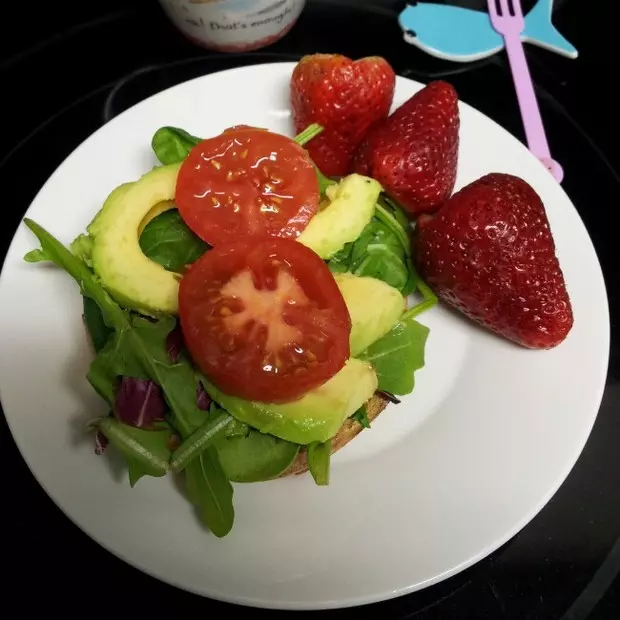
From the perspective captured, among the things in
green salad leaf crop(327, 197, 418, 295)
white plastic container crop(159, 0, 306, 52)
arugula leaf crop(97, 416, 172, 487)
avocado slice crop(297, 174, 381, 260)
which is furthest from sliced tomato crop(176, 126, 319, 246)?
white plastic container crop(159, 0, 306, 52)

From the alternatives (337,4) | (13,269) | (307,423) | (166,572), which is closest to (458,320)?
(307,423)

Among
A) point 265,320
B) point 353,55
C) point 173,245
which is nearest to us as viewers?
point 265,320

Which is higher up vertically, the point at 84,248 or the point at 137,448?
the point at 84,248

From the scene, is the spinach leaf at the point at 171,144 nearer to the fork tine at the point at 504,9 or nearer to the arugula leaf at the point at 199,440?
the arugula leaf at the point at 199,440

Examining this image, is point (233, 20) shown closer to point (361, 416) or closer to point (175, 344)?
point (175, 344)

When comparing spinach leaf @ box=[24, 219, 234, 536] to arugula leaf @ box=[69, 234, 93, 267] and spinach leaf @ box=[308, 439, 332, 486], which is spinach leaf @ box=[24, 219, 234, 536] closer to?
arugula leaf @ box=[69, 234, 93, 267]

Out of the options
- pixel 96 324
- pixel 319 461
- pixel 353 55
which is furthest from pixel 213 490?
pixel 353 55

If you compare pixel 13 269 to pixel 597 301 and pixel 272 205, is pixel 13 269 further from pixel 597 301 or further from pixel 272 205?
pixel 597 301
